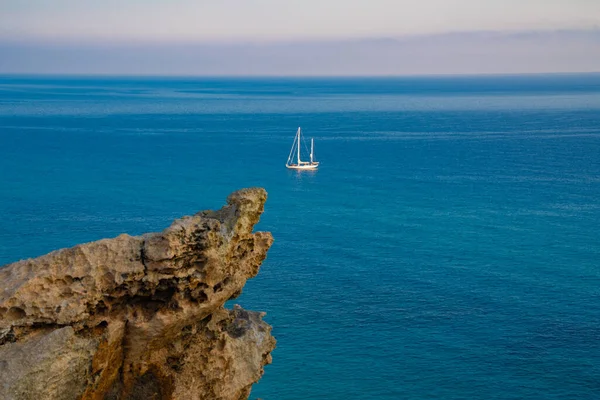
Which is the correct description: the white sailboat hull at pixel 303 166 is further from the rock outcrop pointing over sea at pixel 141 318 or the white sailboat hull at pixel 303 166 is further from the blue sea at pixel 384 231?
the rock outcrop pointing over sea at pixel 141 318

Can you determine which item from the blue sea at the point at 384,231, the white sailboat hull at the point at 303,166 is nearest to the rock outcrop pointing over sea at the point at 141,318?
the blue sea at the point at 384,231

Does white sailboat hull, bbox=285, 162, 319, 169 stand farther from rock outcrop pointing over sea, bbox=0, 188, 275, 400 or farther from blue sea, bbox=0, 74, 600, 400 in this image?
rock outcrop pointing over sea, bbox=0, 188, 275, 400

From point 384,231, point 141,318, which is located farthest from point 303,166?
point 141,318

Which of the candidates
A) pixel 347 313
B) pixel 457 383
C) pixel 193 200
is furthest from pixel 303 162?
pixel 457 383

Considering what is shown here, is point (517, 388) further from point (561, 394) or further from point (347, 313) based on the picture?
point (347, 313)

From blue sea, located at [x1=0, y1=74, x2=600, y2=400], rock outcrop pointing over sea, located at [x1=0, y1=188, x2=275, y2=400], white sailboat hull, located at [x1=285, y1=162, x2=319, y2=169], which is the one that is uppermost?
rock outcrop pointing over sea, located at [x1=0, y1=188, x2=275, y2=400]

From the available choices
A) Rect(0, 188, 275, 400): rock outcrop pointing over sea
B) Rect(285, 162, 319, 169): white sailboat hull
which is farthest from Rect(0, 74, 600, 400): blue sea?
Rect(0, 188, 275, 400): rock outcrop pointing over sea
